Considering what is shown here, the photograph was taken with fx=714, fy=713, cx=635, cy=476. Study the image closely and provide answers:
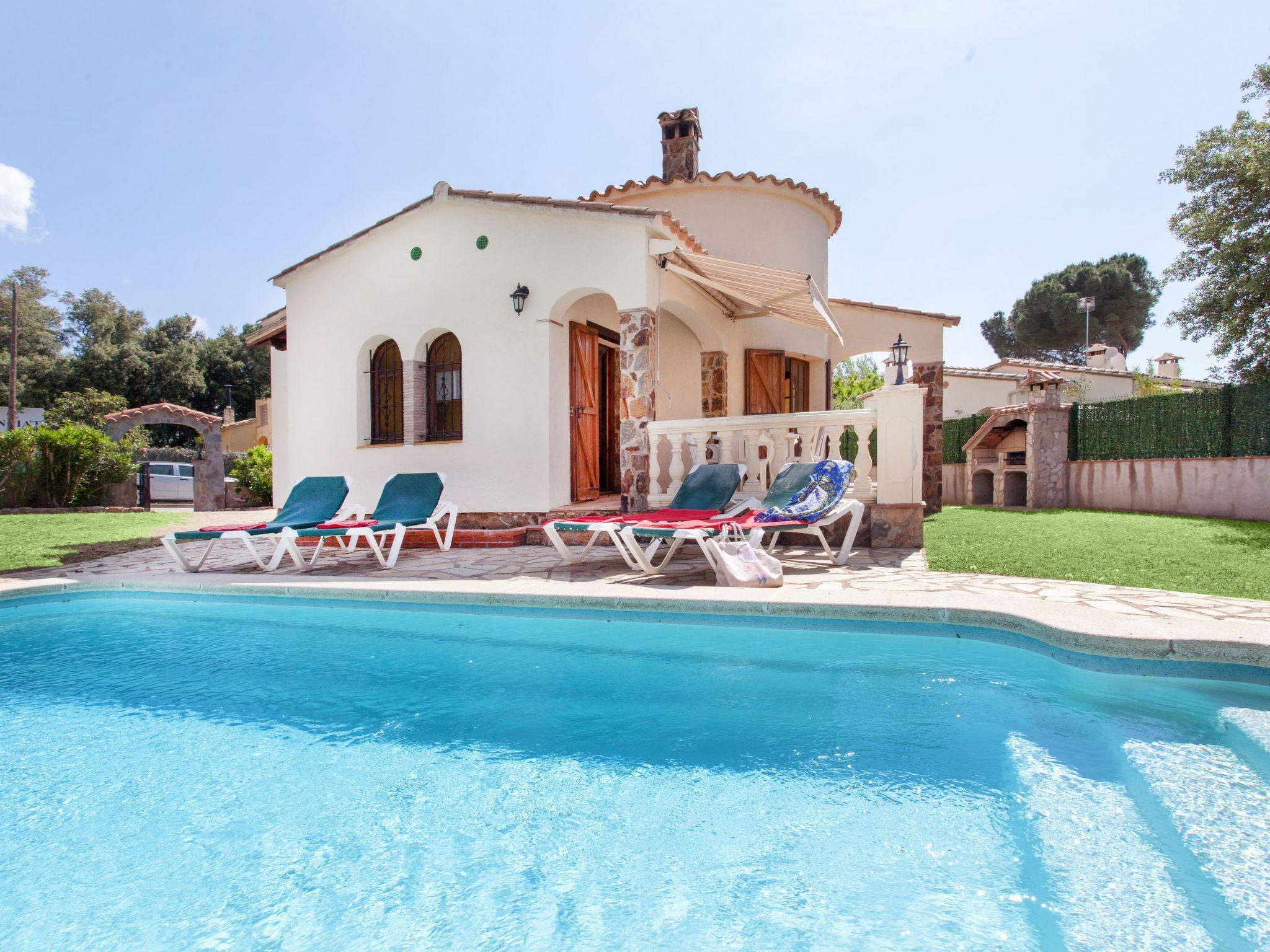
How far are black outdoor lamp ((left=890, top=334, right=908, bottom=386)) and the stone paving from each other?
2.10 metres

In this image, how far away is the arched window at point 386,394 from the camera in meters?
11.6

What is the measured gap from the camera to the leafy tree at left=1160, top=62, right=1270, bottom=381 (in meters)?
14.8

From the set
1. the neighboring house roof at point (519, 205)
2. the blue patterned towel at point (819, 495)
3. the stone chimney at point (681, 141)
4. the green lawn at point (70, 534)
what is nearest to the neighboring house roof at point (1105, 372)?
the stone chimney at point (681, 141)

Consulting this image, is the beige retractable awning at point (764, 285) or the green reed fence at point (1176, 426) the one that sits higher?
the beige retractable awning at point (764, 285)

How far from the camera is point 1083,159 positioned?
14.8 meters

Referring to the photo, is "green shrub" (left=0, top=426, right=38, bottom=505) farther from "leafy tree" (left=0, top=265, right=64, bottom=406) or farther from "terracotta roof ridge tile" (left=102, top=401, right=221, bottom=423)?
"leafy tree" (left=0, top=265, right=64, bottom=406)

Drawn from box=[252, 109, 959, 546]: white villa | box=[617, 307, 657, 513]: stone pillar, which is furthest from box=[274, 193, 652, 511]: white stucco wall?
box=[617, 307, 657, 513]: stone pillar

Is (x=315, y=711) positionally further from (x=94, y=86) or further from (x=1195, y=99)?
(x=1195, y=99)

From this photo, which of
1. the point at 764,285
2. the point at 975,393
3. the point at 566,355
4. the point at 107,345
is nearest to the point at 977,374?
the point at 975,393

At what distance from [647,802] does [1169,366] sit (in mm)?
42337

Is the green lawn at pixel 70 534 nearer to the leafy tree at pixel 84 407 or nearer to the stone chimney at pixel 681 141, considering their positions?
the stone chimney at pixel 681 141

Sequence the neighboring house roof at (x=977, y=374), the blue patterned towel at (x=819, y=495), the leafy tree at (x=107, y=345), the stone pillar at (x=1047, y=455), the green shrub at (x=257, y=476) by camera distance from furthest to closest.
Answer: the leafy tree at (x=107, y=345) → the neighboring house roof at (x=977, y=374) → the green shrub at (x=257, y=476) → the stone pillar at (x=1047, y=455) → the blue patterned towel at (x=819, y=495)

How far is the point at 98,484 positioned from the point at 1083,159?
2396 cm

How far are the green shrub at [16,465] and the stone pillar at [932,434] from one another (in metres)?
19.9
